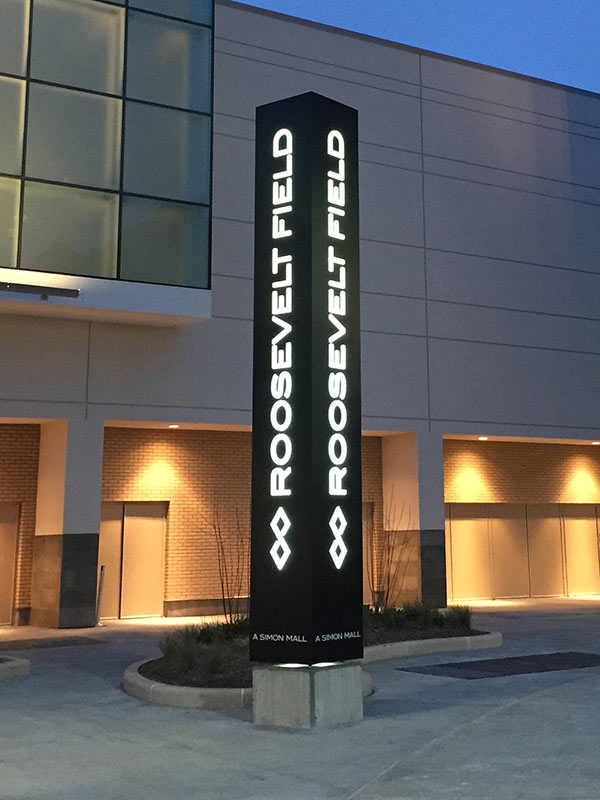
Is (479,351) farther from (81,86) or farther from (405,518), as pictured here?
(81,86)

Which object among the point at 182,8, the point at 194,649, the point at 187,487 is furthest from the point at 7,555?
the point at 182,8

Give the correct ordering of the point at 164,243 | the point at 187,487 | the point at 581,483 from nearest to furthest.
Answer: the point at 164,243
the point at 187,487
the point at 581,483

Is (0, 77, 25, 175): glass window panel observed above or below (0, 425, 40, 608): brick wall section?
above

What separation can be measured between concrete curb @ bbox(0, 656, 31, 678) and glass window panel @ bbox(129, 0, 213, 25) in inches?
559

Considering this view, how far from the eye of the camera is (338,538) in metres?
10.4

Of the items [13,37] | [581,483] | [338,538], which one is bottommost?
[338,538]

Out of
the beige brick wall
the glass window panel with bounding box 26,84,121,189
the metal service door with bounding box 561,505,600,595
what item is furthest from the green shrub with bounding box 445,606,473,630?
the metal service door with bounding box 561,505,600,595

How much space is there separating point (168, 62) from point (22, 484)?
10.1 metres

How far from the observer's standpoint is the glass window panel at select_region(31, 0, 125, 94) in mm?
19562

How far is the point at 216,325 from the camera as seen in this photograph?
2258cm

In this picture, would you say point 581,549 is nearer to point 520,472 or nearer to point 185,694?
point 520,472

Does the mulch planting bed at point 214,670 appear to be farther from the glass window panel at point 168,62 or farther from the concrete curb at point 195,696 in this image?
the glass window panel at point 168,62

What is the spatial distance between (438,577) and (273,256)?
1558cm

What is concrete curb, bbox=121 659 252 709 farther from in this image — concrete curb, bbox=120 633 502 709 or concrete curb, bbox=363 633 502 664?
concrete curb, bbox=363 633 502 664
